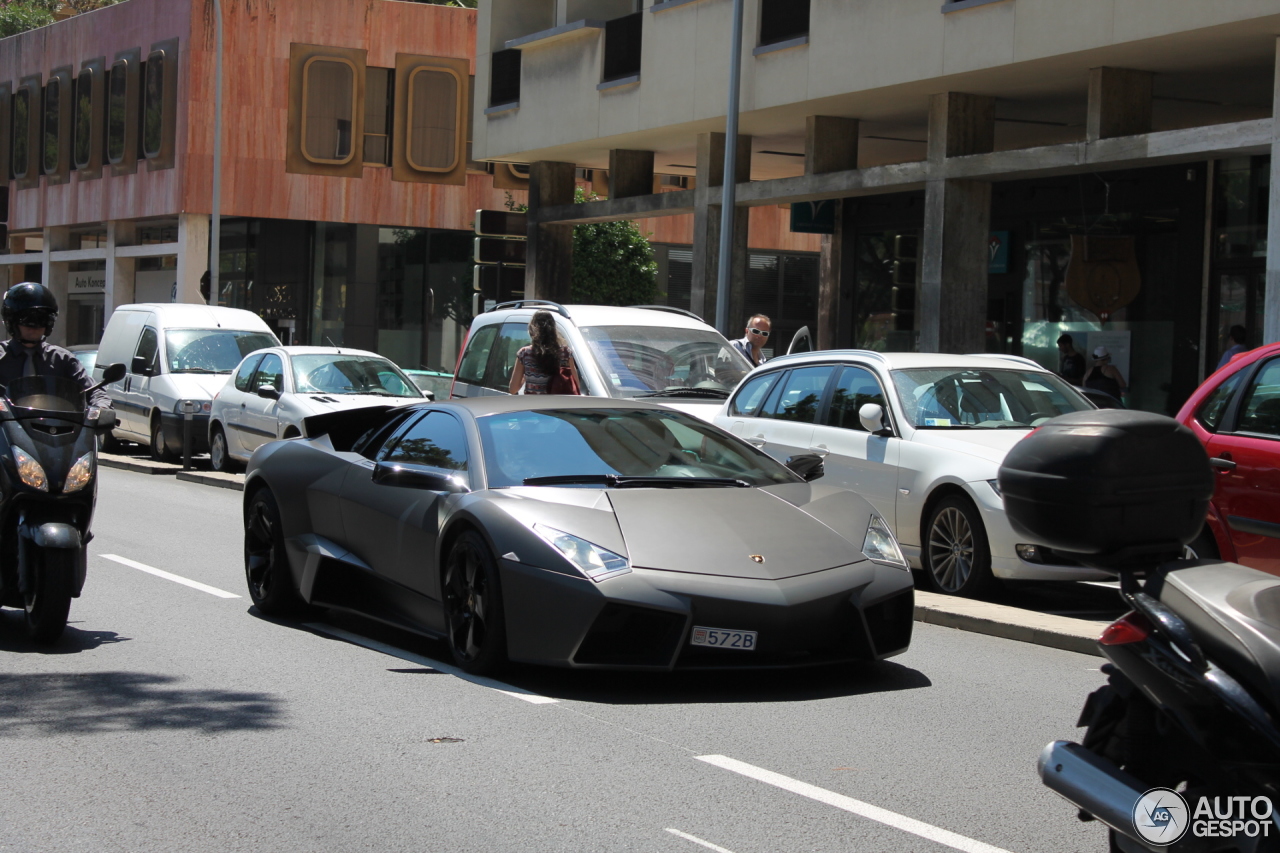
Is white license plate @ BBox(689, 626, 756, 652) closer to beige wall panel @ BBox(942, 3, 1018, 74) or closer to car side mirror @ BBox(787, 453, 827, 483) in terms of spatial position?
car side mirror @ BBox(787, 453, 827, 483)

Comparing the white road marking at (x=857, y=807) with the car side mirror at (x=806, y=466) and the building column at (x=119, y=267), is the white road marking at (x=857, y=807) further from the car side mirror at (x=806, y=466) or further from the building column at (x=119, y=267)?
the building column at (x=119, y=267)

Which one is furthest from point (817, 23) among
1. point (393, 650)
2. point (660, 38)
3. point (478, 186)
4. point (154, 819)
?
point (478, 186)

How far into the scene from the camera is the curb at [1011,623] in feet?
27.5

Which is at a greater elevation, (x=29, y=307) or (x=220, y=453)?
(x=29, y=307)

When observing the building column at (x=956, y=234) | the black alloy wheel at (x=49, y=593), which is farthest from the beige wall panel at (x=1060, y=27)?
the black alloy wheel at (x=49, y=593)

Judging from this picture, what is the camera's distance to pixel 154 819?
16.1 feet

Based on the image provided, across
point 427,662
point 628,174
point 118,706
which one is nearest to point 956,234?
point 628,174

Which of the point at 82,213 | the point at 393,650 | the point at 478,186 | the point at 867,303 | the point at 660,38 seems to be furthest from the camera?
the point at 82,213

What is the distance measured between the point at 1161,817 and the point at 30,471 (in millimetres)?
5875

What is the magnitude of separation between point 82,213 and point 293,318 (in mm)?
8393

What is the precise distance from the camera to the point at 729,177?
66.4 feet

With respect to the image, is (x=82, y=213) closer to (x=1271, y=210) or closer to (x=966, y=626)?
(x=1271, y=210)

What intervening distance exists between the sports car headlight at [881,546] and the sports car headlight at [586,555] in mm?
1262

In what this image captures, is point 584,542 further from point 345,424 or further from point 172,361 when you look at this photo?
point 172,361
